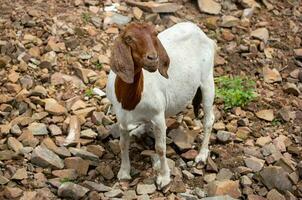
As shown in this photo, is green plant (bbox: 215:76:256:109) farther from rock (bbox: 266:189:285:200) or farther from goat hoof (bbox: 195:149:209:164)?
rock (bbox: 266:189:285:200)

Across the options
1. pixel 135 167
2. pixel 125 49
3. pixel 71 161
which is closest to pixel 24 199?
pixel 71 161

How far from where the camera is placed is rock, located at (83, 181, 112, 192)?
6.27 metres

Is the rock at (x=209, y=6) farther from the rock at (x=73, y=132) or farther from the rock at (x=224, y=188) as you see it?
the rock at (x=224, y=188)

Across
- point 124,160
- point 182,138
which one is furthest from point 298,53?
point 124,160

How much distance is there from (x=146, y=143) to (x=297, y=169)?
5.53ft

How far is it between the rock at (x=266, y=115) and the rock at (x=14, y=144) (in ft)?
9.71

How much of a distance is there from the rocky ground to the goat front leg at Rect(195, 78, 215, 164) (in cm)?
12

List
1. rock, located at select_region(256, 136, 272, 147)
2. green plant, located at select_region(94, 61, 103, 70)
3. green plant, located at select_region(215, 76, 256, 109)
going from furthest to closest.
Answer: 1. green plant, located at select_region(94, 61, 103, 70)
2. green plant, located at select_region(215, 76, 256, 109)
3. rock, located at select_region(256, 136, 272, 147)

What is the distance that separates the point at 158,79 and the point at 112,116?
1.37 metres

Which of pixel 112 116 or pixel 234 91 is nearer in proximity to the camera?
pixel 112 116

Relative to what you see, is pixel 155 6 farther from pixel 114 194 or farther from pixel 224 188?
pixel 114 194

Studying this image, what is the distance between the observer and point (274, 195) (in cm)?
648

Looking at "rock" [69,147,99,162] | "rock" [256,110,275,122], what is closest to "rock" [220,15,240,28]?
"rock" [256,110,275,122]

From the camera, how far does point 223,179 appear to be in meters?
6.69
